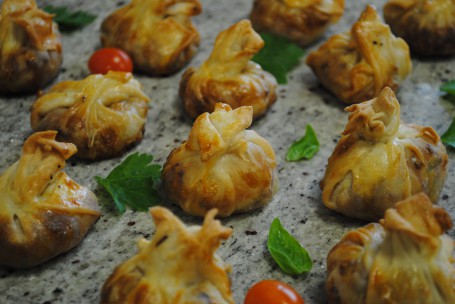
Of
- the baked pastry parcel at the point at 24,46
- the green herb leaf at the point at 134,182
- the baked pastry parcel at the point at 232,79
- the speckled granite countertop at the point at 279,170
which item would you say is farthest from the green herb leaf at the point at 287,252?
the baked pastry parcel at the point at 24,46

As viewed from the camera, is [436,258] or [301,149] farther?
[301,149]

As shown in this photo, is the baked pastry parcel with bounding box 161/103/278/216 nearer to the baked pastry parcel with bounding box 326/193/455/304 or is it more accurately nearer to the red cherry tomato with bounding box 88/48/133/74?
the baked pastry parcel with bounding box 326/193/455/304

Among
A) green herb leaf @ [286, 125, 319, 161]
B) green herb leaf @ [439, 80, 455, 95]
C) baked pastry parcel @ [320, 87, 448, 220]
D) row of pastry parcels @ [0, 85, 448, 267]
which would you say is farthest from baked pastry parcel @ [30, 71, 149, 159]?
green herb leaf @ [439, 80, 455, 95]

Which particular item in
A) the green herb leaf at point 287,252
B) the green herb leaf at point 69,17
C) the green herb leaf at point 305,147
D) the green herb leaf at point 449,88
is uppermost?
the green herb leaf at point 287,252

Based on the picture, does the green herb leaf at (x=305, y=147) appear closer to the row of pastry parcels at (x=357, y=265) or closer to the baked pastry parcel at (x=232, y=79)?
the baked pastry parcel at (x=232, y=79)

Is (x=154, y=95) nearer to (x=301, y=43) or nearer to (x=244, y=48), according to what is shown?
(x=244, y=48)

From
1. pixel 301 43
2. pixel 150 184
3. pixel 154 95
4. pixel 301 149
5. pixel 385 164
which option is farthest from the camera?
pixel 301 43

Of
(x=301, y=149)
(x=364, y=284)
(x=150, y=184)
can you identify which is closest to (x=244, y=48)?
(x=301, y=149)
